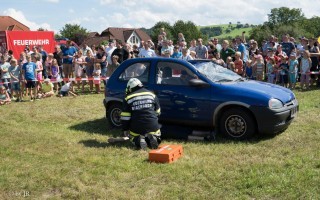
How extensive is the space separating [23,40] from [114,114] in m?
14.8

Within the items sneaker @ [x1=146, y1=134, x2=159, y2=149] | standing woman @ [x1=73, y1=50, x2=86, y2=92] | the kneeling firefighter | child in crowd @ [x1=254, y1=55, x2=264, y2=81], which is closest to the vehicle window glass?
the kneeling firefighter

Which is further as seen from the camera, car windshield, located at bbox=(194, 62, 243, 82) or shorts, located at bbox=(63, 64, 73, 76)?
shorts, located at bbox=(63, 64, 73, 76)

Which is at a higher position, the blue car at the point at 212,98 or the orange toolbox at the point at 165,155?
the blue car at the point at 212,98

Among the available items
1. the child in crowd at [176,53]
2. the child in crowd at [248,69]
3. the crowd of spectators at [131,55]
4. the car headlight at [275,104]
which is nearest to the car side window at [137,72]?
the car headlight at [275,104]

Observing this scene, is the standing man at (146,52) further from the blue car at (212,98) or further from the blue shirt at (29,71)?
the blue car at (212,98)

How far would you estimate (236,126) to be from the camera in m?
7.84

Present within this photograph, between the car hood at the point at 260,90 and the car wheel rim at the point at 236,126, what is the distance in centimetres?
55

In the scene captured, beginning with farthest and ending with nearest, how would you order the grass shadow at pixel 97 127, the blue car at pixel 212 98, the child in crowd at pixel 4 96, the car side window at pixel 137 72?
the child in crowd at pixel 4 96, the grass shadow at pixel 97 127, the car side window at pixel 137 72, the blue car at pixel 212 98

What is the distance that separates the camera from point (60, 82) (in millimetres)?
17234

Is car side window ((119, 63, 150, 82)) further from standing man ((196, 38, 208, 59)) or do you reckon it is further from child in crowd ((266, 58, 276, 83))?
child in crowd ((266, 58, 276, 83))

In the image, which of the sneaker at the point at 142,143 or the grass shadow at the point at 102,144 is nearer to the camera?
the sneaker at the point at 142,143

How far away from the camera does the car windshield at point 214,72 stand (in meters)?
8.32

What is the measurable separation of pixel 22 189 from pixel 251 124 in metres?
4.46

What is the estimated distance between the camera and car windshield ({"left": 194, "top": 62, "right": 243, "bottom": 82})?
8320 millimetres
